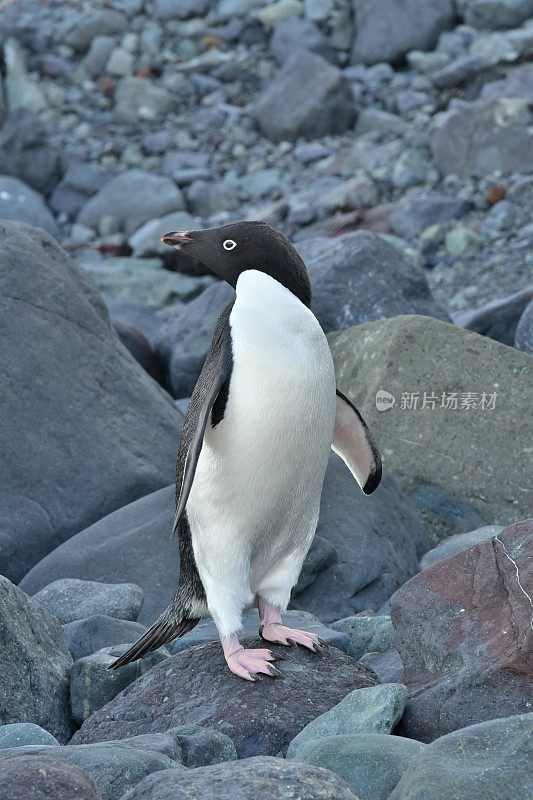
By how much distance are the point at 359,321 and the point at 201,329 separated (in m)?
1.17

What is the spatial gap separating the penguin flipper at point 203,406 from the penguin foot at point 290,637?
457mm

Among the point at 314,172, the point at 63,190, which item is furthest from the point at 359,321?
the point at 63,190

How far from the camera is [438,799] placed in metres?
2.79

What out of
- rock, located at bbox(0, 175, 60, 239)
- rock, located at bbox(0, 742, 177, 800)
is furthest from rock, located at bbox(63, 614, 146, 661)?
rock, located at bbox(0, 175, 60, 239)

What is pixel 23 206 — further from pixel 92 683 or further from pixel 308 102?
pixel 92 683

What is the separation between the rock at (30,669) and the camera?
4.53 m

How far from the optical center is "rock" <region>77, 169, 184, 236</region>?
58.0 feet

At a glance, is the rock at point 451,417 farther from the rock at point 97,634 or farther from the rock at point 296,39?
the rock at point 296,39

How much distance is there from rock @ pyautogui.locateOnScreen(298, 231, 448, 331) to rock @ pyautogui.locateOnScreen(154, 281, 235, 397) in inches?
29.0

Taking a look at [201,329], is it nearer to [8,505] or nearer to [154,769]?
[8,505]

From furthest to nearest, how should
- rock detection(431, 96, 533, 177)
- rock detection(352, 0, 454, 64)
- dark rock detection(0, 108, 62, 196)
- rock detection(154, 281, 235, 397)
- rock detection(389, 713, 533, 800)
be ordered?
1. rock detection(352, 0, 454, 64)
2. dark rock detection(0, 108, 62, 196)
3. rock detection(431, 96, 533, 177)
4. rock detection(154, 281, 235, 397)
5. rock detection(389, 713, 533, 800)

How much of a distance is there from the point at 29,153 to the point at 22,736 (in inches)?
622

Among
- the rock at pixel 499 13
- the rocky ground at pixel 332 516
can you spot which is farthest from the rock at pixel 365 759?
the rock at pixel 499 13

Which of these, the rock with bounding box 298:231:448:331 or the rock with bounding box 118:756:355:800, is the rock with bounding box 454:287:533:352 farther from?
the rock with bounding box 118:756:355:800
